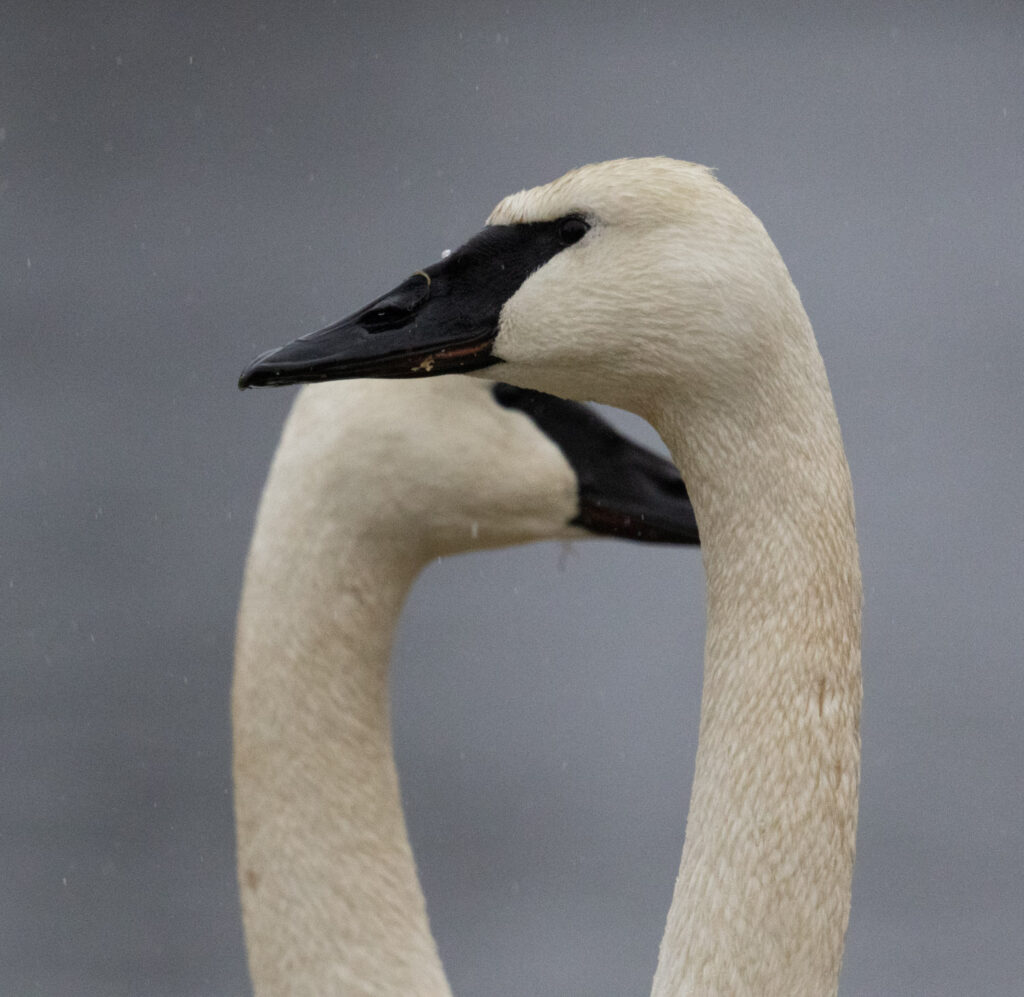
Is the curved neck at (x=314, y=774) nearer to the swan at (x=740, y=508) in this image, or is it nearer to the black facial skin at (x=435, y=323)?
the black facial skin at (x=435, y=323)

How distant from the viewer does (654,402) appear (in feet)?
7.90

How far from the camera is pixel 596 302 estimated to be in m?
2.37

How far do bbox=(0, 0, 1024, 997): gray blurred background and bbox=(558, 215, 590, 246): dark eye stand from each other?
2.68 m

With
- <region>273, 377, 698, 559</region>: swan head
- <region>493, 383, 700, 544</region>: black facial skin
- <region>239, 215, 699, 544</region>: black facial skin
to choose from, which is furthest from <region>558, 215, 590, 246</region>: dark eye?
<region>493, 383, 700, 544</region>: black facial skin

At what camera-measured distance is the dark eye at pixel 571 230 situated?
7.86 feet

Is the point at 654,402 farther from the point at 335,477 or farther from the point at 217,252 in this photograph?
the point at 217,252

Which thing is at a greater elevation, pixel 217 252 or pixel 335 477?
pixel 217 252

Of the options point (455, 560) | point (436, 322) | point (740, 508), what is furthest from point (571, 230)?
point (455, 560)

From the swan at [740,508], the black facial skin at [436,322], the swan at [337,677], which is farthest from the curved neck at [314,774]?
the swan at [740,508]

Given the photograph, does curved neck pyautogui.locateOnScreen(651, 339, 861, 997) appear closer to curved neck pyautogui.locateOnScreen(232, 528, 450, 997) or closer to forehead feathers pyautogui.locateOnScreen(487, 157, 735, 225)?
forehead feathers pyautogui.locateOnScreen(487, 157, 735, 225)

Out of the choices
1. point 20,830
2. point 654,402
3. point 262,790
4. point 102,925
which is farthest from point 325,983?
point 20,830

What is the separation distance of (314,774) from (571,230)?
4.72 ft

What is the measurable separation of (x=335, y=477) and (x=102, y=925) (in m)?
5.51

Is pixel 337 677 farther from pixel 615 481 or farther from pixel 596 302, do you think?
pixel 596 302
